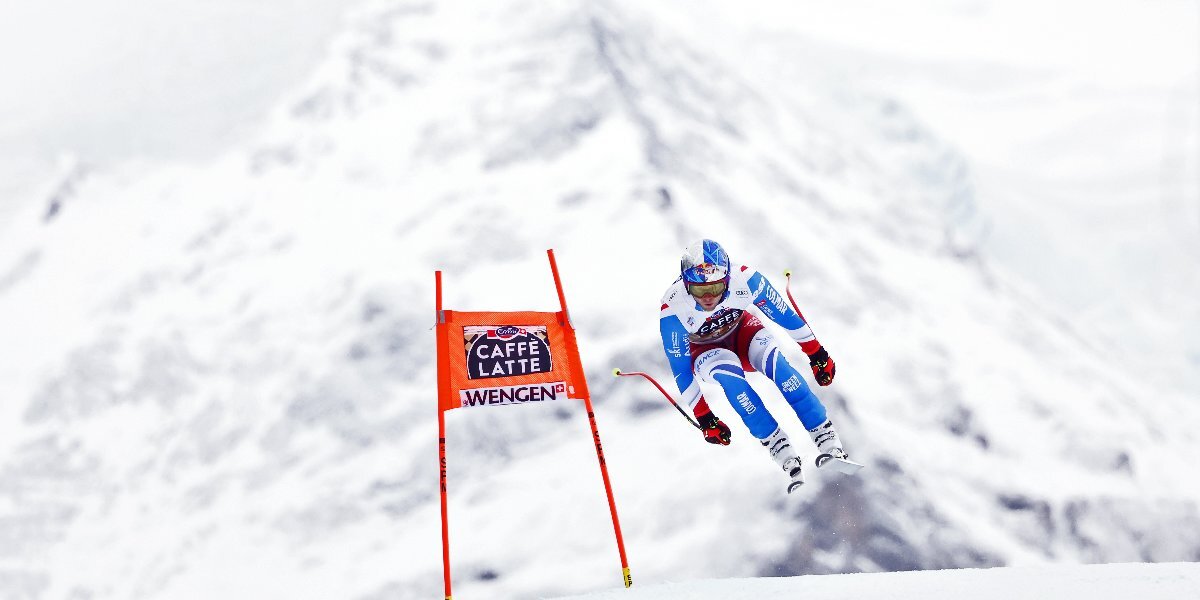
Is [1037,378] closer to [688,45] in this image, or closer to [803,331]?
[688,45]

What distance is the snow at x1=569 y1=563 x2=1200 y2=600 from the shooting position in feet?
26.0

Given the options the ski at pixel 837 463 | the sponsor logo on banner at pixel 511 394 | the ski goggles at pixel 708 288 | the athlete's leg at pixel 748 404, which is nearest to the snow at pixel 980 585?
the ski at pixel 837 463

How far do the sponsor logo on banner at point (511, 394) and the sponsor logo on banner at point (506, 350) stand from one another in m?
0.17

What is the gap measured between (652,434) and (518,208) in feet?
68.8

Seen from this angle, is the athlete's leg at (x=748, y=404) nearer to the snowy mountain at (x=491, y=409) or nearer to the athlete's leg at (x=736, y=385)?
the athlete's leg at (x=736, y=385)

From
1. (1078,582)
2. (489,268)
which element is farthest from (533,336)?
(489,268)

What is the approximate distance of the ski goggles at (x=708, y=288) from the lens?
34.6 feet

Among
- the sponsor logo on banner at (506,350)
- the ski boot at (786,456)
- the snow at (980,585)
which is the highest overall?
the sponsor logo on banner at (506,350)

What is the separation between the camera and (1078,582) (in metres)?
8.28

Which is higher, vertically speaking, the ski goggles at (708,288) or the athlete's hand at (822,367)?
the ski goggles at (708,288)

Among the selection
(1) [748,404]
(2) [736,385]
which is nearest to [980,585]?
(1) [748,404]

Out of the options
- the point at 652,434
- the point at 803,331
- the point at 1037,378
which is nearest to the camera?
the point at 803,331

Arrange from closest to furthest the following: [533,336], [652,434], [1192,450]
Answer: [533,336] < [652,434] < [1192,450]

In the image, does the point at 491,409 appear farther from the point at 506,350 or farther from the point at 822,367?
the point at 822,367
